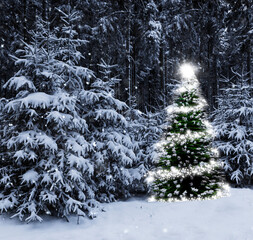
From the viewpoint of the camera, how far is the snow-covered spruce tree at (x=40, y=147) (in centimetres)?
646

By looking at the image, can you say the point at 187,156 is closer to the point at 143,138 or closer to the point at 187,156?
the point at 187,156

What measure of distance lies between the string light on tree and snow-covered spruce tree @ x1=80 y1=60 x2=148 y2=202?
3.87ft

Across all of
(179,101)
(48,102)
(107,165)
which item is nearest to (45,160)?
(48,102)

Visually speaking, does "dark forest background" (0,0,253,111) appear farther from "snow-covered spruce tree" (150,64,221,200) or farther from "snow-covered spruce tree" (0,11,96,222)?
"snow-covered spruce tree" (0,11,96,222)

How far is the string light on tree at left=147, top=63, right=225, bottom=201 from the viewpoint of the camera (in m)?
8.37

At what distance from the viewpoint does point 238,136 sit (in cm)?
1079

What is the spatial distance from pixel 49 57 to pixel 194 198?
6285mm

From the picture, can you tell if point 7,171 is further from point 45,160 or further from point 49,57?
point 49,57

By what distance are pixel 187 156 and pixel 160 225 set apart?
2.71 metres

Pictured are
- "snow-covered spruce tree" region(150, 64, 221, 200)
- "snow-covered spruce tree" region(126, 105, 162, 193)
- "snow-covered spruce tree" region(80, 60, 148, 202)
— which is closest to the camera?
"snow-covered spruce tree" region(150, 64, 221, 200)

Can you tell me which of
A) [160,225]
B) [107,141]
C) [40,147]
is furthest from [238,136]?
[40,147]

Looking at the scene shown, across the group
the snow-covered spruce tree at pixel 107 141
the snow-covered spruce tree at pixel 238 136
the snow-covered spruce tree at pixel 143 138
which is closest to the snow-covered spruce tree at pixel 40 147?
the snow-covered spruce tree at pixel 107 141

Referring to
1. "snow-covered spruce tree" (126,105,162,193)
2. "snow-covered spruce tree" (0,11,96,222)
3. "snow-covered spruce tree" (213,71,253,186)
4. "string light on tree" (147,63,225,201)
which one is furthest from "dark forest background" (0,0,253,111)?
"snow-covered spruce tree" (0,11,96,222)

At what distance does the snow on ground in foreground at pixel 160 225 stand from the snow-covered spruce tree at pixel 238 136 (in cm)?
341
